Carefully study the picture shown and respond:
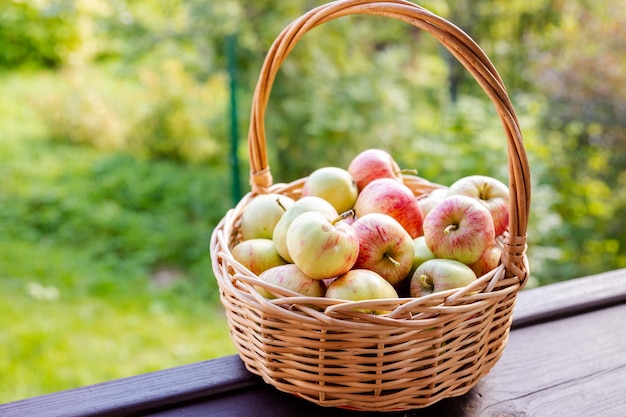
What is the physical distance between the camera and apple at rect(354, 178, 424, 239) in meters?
0.90

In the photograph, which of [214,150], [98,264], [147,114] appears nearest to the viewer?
[98,264]

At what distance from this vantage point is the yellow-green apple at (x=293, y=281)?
77cm

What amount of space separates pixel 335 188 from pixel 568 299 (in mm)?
461

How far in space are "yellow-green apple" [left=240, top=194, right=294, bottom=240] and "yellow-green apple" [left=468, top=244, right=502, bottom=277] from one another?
303mm

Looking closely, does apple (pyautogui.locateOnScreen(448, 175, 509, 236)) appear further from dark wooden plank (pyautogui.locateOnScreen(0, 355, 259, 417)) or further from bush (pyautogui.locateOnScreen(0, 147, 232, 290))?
bush (pyautogui.locateOnScreen(0, 147, 232, 290))

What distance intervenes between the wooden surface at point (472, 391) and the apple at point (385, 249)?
0.62 ft

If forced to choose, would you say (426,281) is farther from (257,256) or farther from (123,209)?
(123,209)

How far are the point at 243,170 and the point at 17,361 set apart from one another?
1.52m

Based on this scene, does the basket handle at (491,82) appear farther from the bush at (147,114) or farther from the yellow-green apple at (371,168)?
the bush at (147,114)

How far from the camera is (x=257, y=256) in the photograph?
2.81ft

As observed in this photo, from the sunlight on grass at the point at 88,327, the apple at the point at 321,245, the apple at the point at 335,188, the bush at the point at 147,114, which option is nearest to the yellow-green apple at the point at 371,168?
the apple at the point at 335,188

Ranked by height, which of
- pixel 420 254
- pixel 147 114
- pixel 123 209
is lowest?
pixel 123 209

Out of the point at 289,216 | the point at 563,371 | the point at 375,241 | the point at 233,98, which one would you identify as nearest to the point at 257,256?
the point at 289,216

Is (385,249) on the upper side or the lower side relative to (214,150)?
upper
